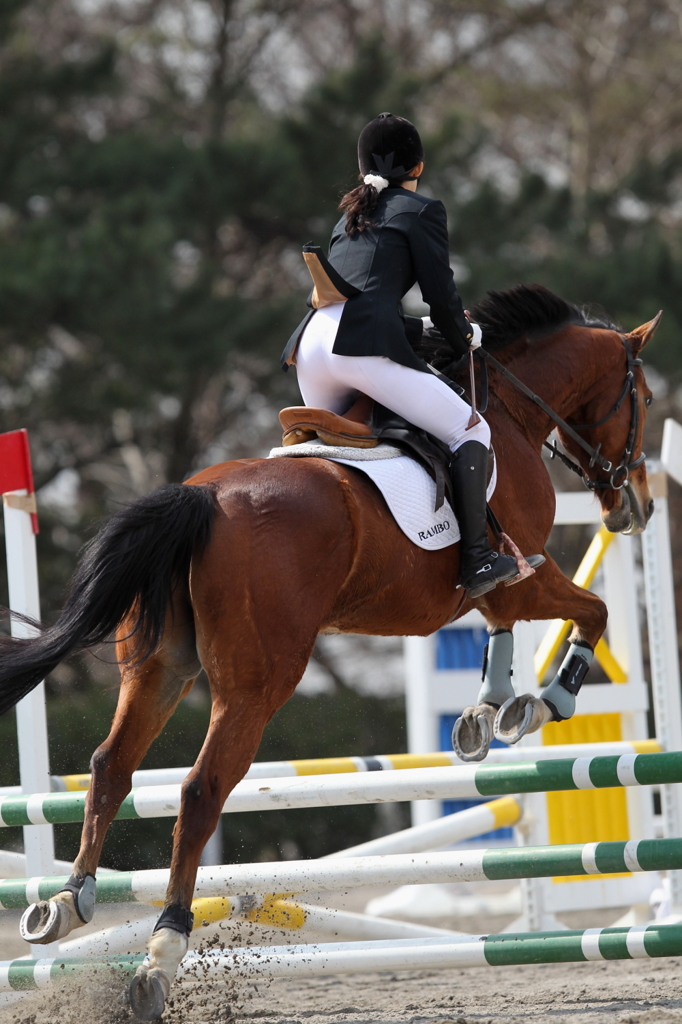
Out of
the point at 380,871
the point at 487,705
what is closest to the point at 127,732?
the point at 380,871

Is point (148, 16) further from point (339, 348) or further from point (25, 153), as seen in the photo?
point (339, 348)

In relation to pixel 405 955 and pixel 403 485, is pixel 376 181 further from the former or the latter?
pixel 405 955

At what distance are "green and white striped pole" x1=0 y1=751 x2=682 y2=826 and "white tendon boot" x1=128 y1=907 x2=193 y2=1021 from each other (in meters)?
0.63

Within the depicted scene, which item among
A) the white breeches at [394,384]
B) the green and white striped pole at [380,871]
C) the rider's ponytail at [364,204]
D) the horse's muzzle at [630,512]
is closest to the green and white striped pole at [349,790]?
the green and white striped pole at [380,871]

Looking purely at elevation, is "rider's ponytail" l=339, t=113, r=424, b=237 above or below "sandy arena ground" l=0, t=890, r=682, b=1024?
above

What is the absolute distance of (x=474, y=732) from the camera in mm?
3779

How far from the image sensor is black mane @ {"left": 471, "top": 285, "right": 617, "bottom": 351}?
4.14 m

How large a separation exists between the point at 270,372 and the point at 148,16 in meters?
5.09

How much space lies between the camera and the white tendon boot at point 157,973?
2.74m

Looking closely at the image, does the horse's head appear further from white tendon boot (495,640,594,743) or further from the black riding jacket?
the black riding jacket

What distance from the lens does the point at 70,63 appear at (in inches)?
450

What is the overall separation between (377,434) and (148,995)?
1603 millimetres

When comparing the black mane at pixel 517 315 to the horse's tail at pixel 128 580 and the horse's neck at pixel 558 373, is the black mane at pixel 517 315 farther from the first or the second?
the horse's tail at pixel 128 580

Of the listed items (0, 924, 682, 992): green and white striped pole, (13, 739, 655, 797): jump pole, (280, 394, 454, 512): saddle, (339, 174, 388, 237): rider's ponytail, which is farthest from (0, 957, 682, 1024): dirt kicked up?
(339, 174, 388, 237): rider's ponytail
